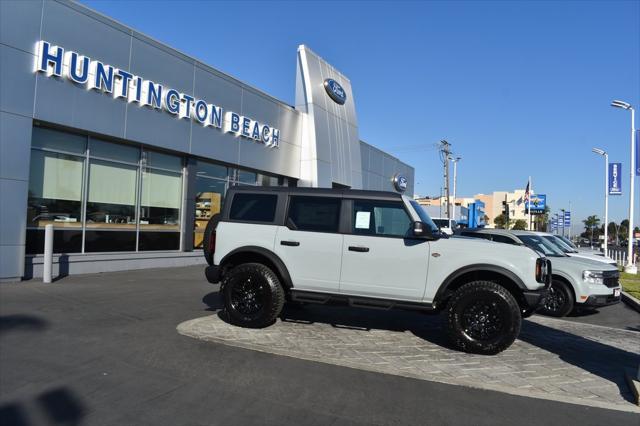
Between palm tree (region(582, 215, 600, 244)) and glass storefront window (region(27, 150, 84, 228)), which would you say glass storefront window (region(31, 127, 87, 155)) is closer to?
glass storefront window (region(27, 150, 84, 228))

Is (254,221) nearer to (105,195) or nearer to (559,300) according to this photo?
(559,300)

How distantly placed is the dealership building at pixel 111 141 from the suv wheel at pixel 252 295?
599 cm

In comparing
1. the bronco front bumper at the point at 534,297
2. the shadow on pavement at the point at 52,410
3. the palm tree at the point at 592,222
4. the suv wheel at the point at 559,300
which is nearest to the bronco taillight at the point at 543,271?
the bronco front bumper at the point at 534,297

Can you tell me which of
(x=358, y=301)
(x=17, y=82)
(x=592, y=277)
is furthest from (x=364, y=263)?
(x=17, y=82)

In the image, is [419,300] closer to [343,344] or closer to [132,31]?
[343,344]

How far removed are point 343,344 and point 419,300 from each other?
119cm

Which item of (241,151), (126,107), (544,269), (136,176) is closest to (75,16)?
(126,107)

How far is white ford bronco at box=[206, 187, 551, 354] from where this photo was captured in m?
5.99

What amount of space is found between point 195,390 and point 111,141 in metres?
9.90

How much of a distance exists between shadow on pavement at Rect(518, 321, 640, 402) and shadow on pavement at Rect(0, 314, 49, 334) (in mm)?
7014

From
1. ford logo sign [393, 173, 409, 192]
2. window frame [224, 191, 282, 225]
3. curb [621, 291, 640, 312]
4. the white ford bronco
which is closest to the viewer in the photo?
the white ford bronco

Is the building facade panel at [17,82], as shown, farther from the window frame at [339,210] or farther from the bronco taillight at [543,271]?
the bronco taillight at [543,271]

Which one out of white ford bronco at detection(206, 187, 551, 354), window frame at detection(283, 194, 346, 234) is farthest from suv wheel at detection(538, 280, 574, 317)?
window frame at detection(283, 194, 346, 234)

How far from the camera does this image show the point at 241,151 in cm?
1667
